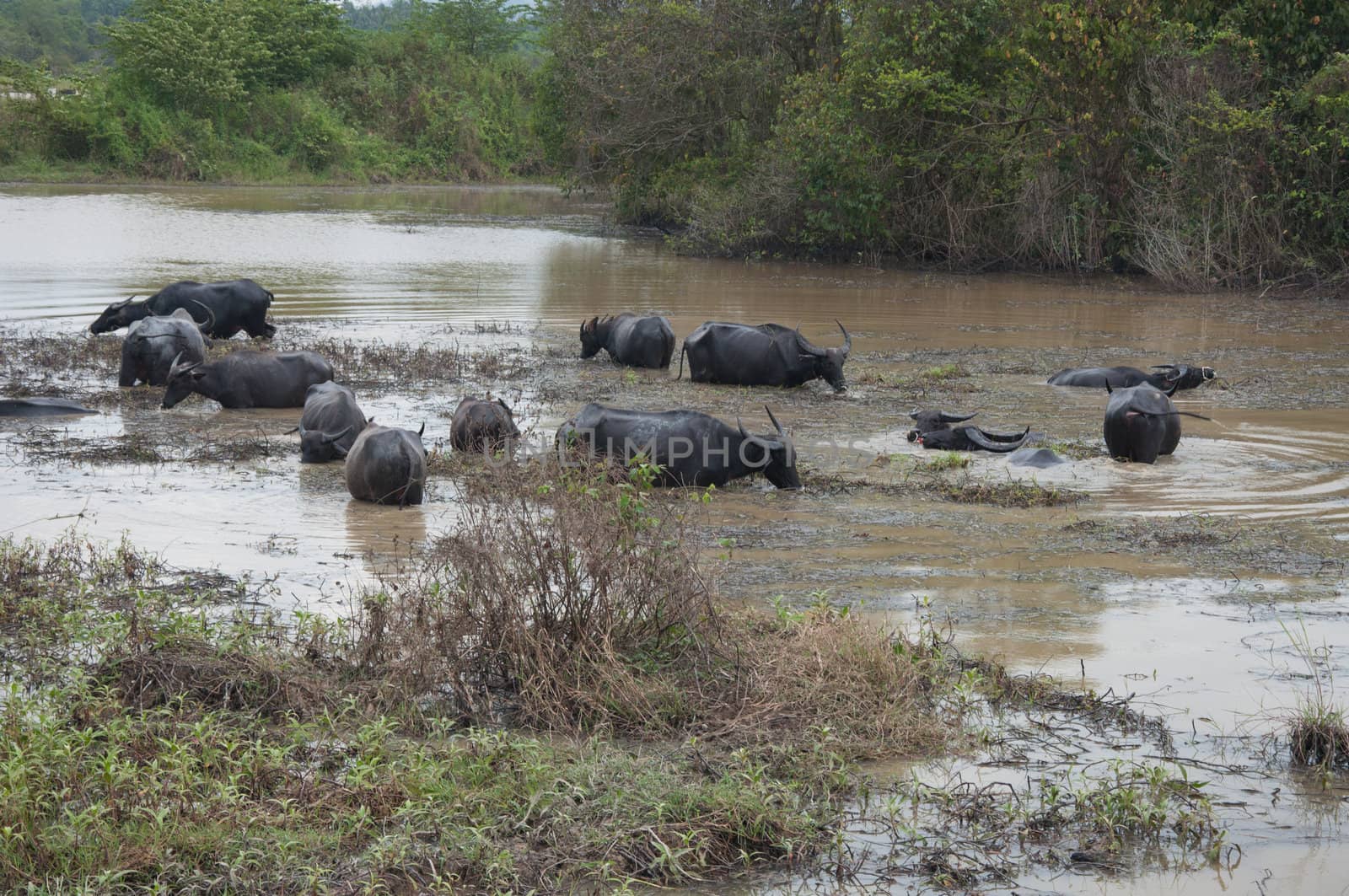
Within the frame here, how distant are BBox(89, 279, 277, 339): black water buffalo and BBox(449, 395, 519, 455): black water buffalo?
578cm

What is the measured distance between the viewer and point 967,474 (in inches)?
351

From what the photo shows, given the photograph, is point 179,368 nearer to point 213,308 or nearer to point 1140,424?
point 213,308

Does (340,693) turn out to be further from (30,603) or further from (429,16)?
(429,16)

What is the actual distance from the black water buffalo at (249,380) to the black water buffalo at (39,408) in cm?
69

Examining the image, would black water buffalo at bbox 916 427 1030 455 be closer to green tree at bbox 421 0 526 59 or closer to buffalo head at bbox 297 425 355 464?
buffalo head at bbox 297 425 355 464

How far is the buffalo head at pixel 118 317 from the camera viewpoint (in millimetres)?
14172

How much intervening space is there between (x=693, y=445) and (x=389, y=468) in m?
1.89

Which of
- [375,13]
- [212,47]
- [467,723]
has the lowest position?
[467,723]

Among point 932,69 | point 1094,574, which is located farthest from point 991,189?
point 1094,574

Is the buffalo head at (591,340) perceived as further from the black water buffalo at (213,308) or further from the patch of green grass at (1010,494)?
the patch of green grass at (1010,494)

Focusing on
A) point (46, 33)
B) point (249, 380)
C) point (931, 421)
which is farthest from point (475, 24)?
point (931, 421)

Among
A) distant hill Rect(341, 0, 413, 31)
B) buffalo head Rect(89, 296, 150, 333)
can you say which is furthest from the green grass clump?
distant hill Rect(341, 0, 413, 31)

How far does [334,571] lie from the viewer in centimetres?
657

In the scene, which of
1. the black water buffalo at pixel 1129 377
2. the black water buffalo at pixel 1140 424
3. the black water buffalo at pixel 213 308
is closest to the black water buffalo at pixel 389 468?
the black water buffalo at pixel 1140 424
